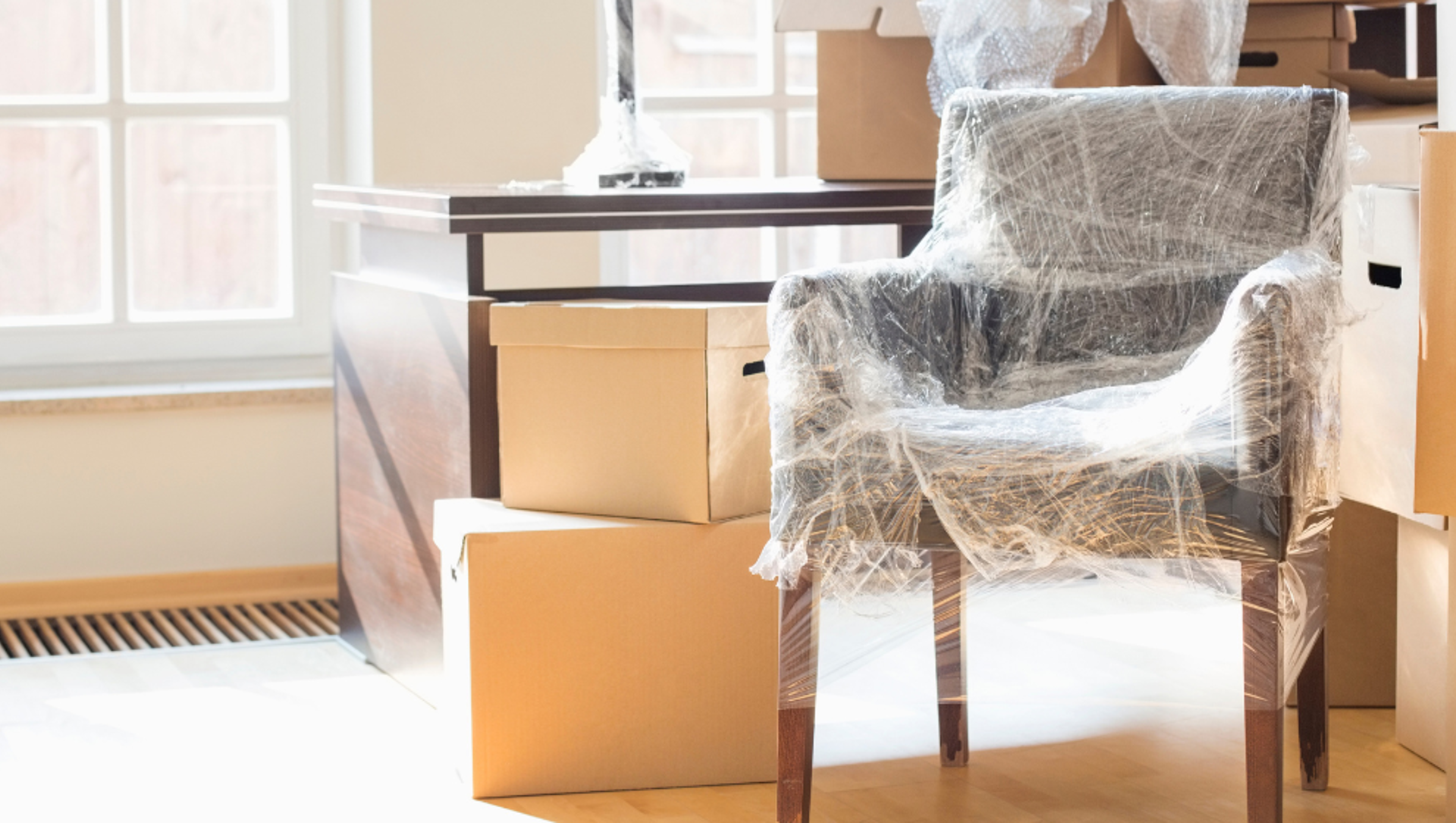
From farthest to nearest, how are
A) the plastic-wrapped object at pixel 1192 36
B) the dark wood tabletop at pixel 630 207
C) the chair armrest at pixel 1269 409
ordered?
the plastic-wrapped object at pixel 1192 36, the dark wood tabletop at pixel 630 207, the chair armrest at pixel 1269 409

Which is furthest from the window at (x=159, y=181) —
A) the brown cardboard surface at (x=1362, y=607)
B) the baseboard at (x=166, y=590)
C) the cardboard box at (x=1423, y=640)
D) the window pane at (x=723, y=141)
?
the cardboard box at (x=1423, y=640)

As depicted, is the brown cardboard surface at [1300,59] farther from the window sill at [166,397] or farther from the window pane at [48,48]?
the window pane at [48,48]

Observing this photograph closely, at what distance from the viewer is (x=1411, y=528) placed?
6.26ft

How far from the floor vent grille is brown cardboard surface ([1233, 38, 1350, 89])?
1.64 metres

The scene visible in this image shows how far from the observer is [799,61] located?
10.7 feet

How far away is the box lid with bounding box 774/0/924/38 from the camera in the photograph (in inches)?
93.7

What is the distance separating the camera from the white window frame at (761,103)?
320 centimetres

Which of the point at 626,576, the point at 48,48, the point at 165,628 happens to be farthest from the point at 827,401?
the point at 48,48

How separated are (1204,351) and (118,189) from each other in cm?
201

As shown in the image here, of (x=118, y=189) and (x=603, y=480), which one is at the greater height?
(x=118, y=189)

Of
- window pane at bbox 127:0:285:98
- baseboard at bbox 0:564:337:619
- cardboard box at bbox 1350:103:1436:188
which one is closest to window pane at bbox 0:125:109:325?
window pane at bbox 127:0:285:98

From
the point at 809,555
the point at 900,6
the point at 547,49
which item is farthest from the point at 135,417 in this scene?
the point at 809,555

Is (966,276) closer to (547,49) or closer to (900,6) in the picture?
(900,6)

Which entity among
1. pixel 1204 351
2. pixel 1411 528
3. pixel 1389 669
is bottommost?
pixel 1389 669
